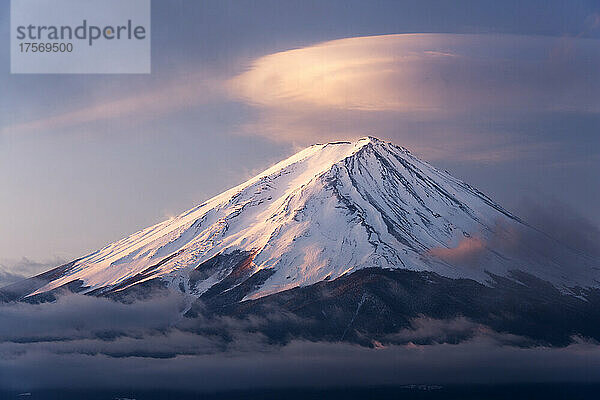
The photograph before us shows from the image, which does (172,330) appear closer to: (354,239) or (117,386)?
(117,386)

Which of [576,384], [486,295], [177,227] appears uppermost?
[177,227]

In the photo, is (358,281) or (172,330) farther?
(172,330)

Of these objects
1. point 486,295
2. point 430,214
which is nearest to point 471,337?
point 486,295

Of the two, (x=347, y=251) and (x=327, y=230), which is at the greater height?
(x=327, y=230)

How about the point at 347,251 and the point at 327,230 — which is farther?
the point at 327,230
